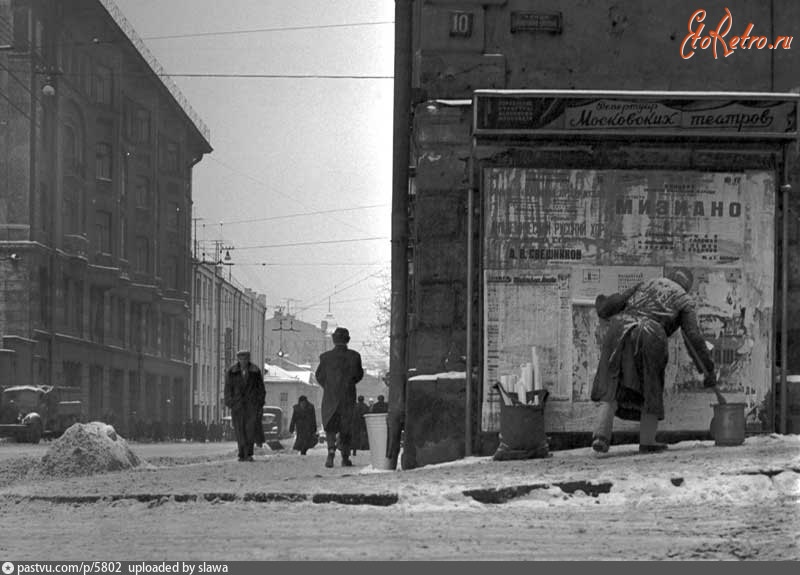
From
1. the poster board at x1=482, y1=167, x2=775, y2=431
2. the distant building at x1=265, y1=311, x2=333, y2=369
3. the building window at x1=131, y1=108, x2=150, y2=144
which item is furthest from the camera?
the distant building at x1=265, y1=311, x2=333, y2=369

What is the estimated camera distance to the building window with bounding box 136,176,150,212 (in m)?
58.9

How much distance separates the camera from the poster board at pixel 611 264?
1307 cm

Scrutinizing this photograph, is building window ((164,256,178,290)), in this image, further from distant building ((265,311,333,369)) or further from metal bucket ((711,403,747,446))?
distant building ((265,311,333,369))

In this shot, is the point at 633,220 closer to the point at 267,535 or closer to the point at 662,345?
the point at 662,345

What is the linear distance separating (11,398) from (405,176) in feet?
87.2

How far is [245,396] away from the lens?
59.2ft

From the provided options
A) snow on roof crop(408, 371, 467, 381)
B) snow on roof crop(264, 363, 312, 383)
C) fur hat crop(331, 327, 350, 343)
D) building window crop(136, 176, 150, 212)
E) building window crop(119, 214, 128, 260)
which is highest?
→ building window crop(136, 176, 150, 212)

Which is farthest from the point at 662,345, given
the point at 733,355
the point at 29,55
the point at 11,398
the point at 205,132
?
the point at 205,132

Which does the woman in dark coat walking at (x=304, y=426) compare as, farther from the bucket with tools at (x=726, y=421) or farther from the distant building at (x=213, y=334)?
the distant building at (x=213, y=334)

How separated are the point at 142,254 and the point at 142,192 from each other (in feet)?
9.27

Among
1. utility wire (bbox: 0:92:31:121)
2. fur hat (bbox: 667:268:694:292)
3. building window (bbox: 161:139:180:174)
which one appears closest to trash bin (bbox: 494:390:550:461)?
fur hat (bbox: 667:268:694:292)

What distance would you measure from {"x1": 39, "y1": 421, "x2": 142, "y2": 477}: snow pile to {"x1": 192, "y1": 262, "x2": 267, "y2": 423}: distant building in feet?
162

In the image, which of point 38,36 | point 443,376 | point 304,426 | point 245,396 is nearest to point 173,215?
point 38,36

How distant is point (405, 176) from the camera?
50.0 ft
